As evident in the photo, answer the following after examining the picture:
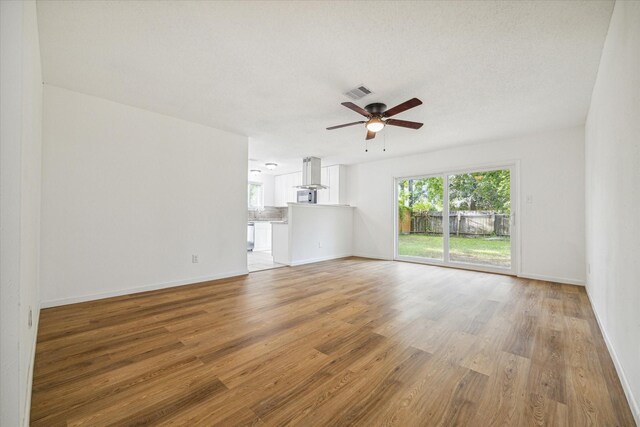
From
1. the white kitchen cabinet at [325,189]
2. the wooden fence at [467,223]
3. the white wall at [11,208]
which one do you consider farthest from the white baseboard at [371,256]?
the white wall at [11,208]

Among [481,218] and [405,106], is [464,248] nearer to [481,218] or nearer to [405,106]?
[481,218]

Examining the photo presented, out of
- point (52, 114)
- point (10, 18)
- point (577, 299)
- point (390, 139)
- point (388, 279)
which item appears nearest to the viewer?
point (10, 18)

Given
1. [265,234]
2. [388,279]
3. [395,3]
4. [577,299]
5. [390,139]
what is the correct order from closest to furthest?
[395,3]
[577,299]
[388,279]
[390,139]
[265,234]

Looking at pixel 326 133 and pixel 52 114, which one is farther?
pixel 326 133

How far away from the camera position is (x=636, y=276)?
54.1 inches

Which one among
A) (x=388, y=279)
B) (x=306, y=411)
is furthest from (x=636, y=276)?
(x=388, y=279)

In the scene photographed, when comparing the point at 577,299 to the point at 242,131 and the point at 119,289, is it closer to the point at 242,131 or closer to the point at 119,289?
the point at 242,131

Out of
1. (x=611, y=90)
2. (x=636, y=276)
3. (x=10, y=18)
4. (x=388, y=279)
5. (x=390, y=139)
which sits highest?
(x=390, y=139)

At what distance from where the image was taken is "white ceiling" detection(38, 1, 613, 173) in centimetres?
178

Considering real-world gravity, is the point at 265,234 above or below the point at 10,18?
below

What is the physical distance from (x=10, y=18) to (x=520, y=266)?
19.1 ft

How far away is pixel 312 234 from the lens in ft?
19.0

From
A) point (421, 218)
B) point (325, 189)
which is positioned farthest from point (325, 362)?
point (325, 189)

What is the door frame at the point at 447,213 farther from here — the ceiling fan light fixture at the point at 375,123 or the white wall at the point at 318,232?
the ceiling fan light fixture at the point at 375,123
